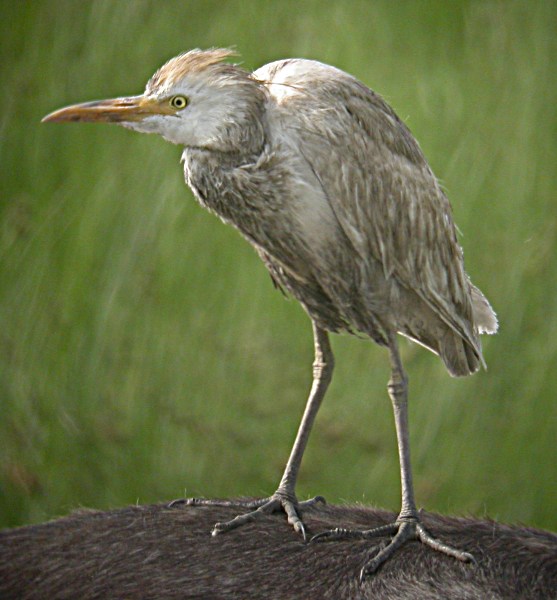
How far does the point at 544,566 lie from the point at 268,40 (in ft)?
5.81

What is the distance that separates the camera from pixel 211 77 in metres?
1.62

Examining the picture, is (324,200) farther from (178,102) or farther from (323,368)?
(323,368)

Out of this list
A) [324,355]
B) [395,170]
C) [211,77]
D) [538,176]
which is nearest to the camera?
[211,77]

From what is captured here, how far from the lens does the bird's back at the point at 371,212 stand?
5.58 feet

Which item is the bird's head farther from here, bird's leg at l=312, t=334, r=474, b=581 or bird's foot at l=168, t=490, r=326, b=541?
bird's foot at l=168, t=490, r=326, b=541

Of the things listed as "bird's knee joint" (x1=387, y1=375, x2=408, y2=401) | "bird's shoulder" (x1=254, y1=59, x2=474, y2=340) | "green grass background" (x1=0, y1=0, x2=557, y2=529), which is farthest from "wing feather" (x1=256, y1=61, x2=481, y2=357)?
"green grass background" (x1=0, y1=0, x2=557, y2=529)

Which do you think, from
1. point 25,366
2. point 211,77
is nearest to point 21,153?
point 25,366

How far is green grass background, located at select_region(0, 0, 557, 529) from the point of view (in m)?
2.84

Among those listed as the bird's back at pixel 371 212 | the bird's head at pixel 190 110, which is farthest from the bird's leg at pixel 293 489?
the bird's head at pixel 190 110

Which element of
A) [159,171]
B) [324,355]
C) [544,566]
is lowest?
[544,566]

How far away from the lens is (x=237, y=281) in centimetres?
288

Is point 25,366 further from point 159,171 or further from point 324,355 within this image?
point 324,355

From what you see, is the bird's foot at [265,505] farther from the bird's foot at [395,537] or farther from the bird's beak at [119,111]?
the bird's beak at [119,111]

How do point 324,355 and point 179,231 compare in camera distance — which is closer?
point 324,355
